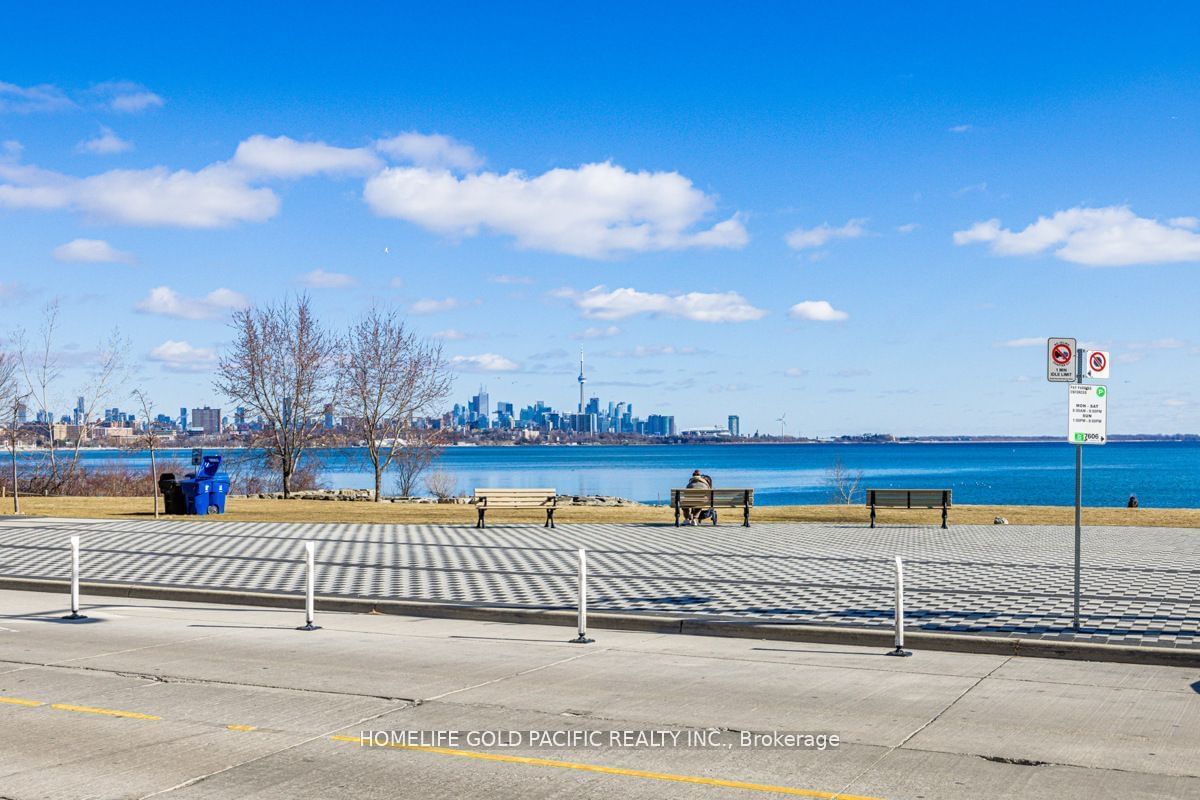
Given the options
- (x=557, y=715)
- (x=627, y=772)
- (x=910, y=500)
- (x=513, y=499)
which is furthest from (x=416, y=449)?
(x=627, y=772)

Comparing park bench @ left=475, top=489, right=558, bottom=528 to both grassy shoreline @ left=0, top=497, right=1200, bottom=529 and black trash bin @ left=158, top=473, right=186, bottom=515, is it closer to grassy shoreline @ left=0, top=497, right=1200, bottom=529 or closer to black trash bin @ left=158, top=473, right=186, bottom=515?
grassy shoreline @ left=0, top=497, right=1200, bottom=529

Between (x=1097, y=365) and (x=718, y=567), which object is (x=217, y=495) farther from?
(x=1097, y=365)

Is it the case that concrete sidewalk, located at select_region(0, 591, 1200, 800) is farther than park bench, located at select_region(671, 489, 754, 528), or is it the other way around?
park bench, located at select_region(671, 489, 754, 528)

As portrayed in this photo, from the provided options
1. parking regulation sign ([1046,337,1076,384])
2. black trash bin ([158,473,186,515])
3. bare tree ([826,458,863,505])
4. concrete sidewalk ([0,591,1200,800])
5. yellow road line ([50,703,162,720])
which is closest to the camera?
concrete sidewalk ([0,591,1200,800])

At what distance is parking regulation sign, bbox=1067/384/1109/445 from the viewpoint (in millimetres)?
11836

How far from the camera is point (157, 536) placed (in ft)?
78.1

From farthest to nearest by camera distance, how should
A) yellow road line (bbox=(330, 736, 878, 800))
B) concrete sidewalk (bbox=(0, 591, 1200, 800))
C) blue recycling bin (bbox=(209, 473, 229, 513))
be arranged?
blue recycling bin (bbox=(209, 473, 229, 513)) < concrete sidewalk (bbox=(0, 591, 1200, 800)) < yellow road line (bbox=(330, 736, 878, 800))

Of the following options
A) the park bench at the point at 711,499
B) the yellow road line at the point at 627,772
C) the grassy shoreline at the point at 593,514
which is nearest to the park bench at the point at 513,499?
the grassy shoreline at the point at 593,514

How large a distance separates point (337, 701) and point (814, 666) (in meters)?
4.22

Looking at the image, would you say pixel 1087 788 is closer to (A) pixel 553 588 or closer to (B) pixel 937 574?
(A) pixel 553 588

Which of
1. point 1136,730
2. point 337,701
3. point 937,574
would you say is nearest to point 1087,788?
point 1136,730

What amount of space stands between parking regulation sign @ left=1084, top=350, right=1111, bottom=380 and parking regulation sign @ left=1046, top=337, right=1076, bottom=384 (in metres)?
0.17

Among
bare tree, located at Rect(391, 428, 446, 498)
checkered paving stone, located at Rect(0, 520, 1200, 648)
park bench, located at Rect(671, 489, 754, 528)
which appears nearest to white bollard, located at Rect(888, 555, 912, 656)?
checkered paving stone, located at Rect(0, 520, 1200, 648)

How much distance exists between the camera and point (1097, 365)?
12.0 m
